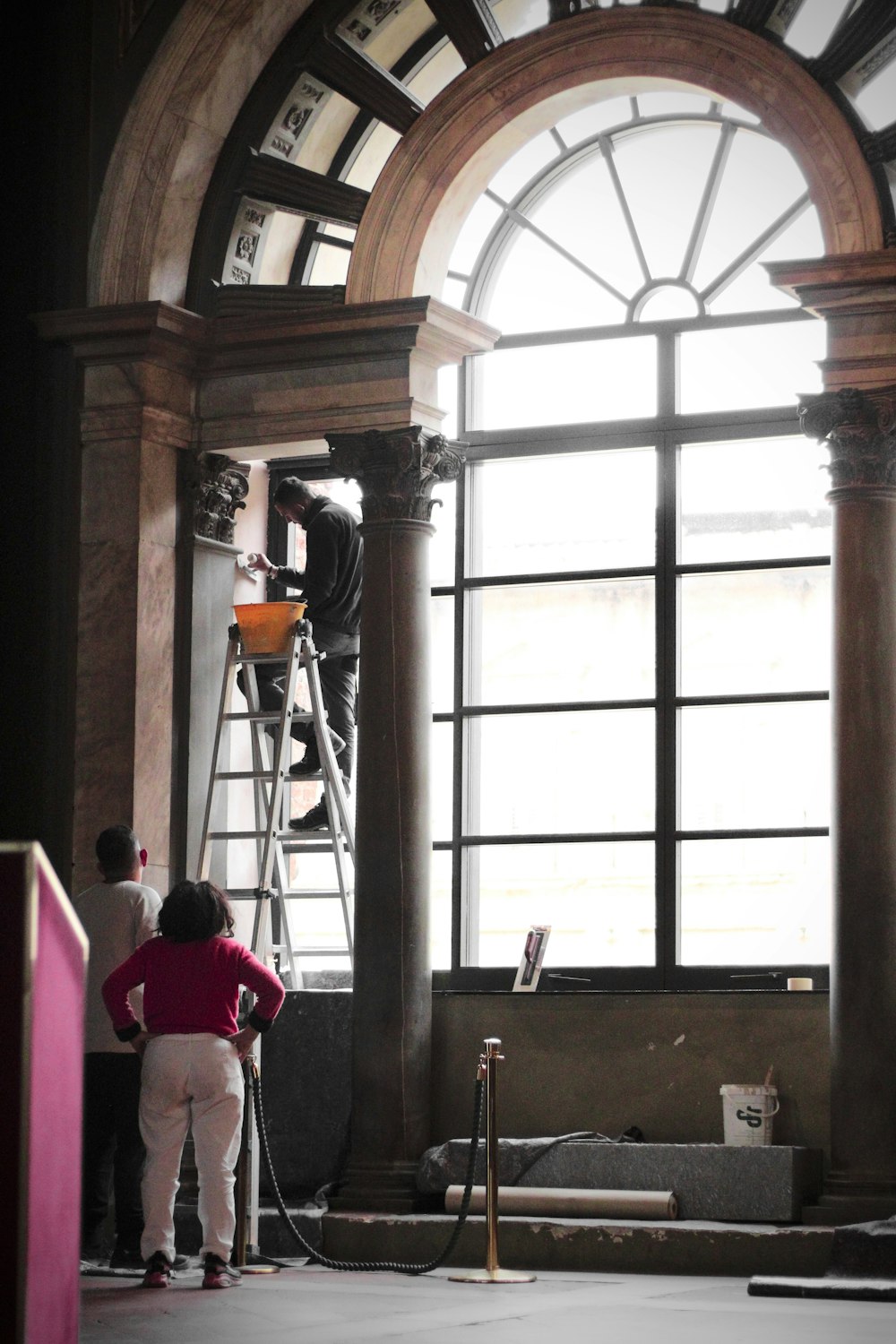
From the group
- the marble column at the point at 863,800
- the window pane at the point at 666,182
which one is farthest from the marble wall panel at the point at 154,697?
the marble column at the point at 863,800

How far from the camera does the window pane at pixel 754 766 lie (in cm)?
844

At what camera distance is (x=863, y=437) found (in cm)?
756

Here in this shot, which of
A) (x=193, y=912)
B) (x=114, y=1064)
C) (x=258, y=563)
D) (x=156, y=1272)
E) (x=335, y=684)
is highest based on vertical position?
(x=258, y=563)

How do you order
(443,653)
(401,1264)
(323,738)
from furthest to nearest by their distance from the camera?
(443,653)
(323,738)
(401,1264)

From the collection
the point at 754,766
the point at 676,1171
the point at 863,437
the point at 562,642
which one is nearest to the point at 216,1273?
the point at 676,1171

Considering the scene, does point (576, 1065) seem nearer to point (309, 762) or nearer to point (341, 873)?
point (341, 873)

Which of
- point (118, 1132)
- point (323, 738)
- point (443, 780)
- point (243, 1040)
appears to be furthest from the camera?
point (443, 780)

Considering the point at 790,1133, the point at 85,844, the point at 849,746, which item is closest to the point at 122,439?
the point at 85,844

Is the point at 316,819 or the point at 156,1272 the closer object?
→ the point at 156,1272

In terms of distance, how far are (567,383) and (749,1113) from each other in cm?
358

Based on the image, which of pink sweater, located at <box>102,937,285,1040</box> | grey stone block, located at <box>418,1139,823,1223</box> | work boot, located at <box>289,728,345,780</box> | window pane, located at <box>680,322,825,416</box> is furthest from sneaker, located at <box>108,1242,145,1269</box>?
window pane, located at <box>680,322,825,416</box>

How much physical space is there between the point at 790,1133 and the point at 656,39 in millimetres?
4499

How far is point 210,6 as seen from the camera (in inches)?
343

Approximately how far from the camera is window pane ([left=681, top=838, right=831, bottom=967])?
833 centimetres
